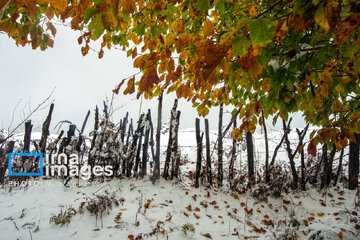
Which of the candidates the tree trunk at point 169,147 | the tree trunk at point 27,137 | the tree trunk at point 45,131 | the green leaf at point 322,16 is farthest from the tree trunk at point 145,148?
the green leaf at point 322,16

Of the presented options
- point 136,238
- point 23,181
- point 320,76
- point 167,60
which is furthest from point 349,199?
point 23,181

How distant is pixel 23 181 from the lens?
3438 mm

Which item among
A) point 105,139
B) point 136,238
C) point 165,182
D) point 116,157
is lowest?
point 136,238

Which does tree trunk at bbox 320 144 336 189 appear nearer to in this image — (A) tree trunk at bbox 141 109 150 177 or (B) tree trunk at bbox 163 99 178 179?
(B) tree trunk at bbox 163 99 178 179

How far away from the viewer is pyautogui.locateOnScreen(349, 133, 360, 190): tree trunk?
355 centimetres

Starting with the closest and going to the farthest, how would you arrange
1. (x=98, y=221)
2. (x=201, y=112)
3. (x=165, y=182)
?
(x=201, y=112)
(x=98, y=221)
(x=165, y=182)

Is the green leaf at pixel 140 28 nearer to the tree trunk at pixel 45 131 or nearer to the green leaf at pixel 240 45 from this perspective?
the green leaf at pixel 240 45

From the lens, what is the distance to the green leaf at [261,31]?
0.73 m

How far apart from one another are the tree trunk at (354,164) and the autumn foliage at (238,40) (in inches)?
103

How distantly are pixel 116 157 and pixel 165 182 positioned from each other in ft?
3.57

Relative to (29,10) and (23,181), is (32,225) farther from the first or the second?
(29,10)

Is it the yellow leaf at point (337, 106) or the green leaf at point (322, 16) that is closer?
the green leaf at point (322, 16)

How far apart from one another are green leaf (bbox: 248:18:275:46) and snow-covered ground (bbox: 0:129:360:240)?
228cm

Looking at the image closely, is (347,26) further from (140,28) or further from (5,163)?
(5,163)
